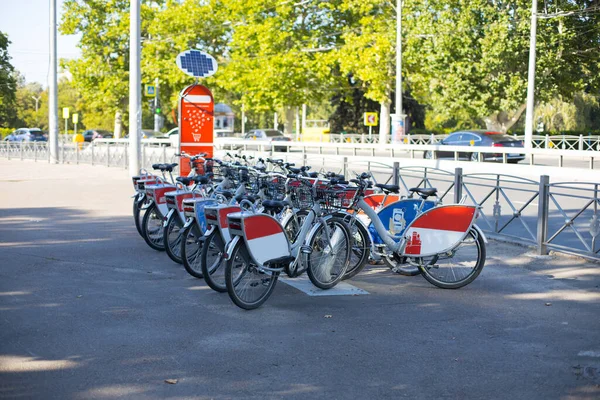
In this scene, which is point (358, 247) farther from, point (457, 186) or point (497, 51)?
point (497, 51)

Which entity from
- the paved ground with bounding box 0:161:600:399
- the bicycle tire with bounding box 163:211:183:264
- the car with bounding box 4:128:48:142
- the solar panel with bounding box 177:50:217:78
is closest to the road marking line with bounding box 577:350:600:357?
the paved ground with bounding box 0:161:600:399

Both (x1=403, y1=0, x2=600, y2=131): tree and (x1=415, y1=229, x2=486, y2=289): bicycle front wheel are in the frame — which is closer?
(x1=415, y1=229, x2=486, y2=289): bicycle front wheel

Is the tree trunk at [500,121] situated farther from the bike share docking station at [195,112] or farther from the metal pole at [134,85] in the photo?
the bike share docking station at [195,112]

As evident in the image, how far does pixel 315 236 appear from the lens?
293 inches

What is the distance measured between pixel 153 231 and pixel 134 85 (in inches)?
438

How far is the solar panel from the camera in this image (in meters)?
16.2

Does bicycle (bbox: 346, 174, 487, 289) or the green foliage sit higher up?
the green foliage

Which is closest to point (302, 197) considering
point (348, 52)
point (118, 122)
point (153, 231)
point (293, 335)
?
point (293, 335)

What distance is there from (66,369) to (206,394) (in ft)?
3.49

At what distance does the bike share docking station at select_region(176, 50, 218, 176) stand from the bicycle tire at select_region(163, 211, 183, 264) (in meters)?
7.00

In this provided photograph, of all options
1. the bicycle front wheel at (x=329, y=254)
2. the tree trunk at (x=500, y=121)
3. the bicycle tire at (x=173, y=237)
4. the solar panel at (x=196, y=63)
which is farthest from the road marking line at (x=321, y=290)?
the tree trunk at (x=500, y=121)

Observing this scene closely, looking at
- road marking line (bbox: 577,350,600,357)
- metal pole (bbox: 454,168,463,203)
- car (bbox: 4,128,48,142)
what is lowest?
road marking line (bbox: 577,350,600,357)

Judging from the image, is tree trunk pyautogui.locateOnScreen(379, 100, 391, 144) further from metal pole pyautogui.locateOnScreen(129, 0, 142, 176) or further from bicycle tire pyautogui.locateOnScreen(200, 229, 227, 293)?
bicycle tire pyautogui.locateOnScreen(200, 229, 227, 293)

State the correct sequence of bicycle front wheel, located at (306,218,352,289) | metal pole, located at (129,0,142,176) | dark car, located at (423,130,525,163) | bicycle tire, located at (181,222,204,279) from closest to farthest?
1. bicycle front wheel, located at (306,218,352,289)
2. bicycle tire, located at (181,222,204,279)
3. metal pole, located at (129,0,142,176)
4. dark car, located at (423,130,525,163)
